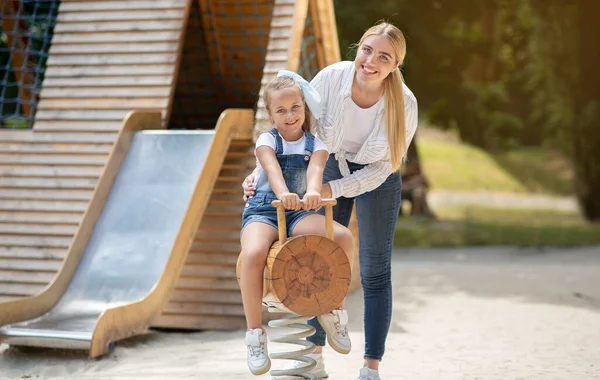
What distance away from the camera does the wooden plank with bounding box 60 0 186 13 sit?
674cm

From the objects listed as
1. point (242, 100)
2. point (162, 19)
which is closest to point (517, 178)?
point (242, 100)

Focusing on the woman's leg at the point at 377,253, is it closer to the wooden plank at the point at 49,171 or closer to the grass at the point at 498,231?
the wooden plank at the point at 49,171

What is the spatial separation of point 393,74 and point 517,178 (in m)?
17.6

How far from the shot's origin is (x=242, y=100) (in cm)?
866

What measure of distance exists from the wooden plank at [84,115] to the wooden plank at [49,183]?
389mm

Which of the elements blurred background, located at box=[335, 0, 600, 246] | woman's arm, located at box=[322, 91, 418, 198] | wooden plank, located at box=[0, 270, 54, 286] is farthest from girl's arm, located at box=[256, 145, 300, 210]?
blurred background, located at box=[335, 0, 600, 246]

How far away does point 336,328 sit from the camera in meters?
3.50

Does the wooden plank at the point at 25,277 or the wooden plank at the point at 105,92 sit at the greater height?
the wooden plank at the point at 105,92

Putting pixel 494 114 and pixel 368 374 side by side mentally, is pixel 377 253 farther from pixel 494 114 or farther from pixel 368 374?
pixel 494 114

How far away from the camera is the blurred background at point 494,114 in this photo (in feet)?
38.6

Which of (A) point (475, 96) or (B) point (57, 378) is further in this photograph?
(A) point (475, 96)

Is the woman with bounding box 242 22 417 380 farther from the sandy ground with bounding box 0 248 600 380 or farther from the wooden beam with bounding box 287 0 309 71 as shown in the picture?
the wooden beam with bounding box 287 0 309 71

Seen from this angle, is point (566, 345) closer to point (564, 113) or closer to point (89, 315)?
point (89, 315)

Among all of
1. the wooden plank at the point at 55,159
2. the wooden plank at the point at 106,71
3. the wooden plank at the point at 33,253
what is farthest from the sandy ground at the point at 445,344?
the wooden plank at the point at 106,71
